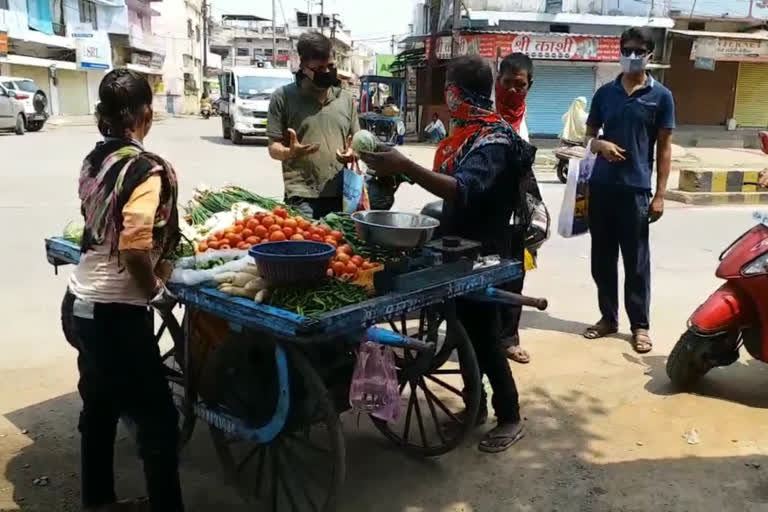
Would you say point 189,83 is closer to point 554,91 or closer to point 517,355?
point 554,91

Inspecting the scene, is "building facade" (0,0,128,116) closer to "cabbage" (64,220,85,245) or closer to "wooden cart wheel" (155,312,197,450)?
"cabbage" (64,220,85,245)

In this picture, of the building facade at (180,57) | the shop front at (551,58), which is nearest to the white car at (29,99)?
the shop front at (551,58)

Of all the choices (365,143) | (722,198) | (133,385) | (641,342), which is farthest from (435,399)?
(722,198)

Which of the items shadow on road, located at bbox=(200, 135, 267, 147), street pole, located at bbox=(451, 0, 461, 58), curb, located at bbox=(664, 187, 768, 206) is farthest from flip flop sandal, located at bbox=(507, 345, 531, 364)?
street pole, located at bbox=(451, 0, 461, 58)

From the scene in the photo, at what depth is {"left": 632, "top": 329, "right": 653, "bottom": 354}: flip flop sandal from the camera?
4.70 meters

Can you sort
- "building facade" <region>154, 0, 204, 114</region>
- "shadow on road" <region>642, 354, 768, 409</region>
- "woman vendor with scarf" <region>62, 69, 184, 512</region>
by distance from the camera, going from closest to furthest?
1. "woman vendor with scarf" <region>62, 69, 184, 512</region>
2. "shadow on road" <region>642, 354, 768, 409</region>
3. "building facade" <region>154, 0, 204, 114</region>

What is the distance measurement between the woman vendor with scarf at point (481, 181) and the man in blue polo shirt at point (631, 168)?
4.67 feet

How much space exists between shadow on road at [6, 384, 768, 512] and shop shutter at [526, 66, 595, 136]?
19.8 meters

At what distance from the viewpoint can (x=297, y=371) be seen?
8.97 feet

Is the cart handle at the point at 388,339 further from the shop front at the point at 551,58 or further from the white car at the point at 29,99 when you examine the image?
the white car at the point at 29,99

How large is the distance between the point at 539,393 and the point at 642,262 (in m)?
1.26

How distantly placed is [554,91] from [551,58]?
4.33ft

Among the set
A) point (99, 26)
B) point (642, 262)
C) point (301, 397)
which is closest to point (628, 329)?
point (642, 262)

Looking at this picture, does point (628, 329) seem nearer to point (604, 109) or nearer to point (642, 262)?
point (642, 262)
